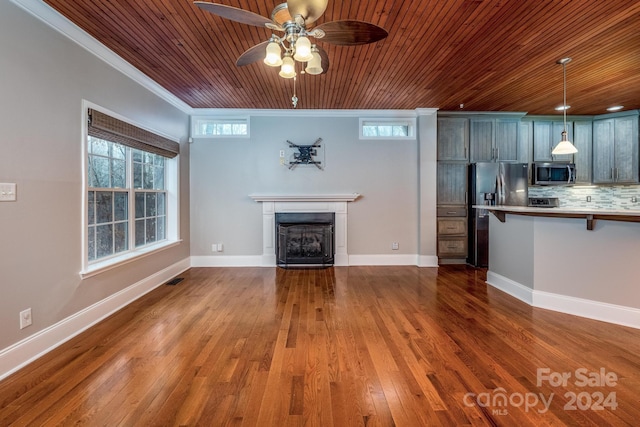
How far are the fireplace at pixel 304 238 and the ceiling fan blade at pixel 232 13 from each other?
334cm

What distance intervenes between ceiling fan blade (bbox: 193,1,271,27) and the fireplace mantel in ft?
10.3

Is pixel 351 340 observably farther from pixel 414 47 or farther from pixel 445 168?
pixel 445 168

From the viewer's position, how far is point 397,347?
7.63 ft

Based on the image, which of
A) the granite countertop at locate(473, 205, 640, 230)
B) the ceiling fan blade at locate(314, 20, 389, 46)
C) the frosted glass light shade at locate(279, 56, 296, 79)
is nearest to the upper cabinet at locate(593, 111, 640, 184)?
the granite countertop at locate(473, 205, 640, 230)

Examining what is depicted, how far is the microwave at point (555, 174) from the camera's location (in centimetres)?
514

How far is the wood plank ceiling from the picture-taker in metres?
2.31

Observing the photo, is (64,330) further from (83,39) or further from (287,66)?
(287,66)

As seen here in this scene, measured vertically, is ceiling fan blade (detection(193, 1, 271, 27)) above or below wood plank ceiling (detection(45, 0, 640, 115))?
below

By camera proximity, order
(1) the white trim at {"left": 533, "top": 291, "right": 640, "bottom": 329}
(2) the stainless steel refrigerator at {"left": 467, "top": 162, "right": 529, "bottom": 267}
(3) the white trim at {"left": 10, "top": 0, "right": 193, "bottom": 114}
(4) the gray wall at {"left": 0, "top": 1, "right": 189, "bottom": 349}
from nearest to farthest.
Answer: (4) the gray wall at {"left": 0, "top": 1, "right": 189, "bottom": 349}
(3) the white trim at {"left": 10, "top": 0, "right": 193, "bottom": 114}
(1) the white trim at {"left": 533, "top": 291, "right": 640, "bottom": 329}
(2) the stainless steel refrigerator at {"left": 467, "top": 162, "right": 529, "bottom": 267}

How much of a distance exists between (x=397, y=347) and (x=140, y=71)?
399 cm

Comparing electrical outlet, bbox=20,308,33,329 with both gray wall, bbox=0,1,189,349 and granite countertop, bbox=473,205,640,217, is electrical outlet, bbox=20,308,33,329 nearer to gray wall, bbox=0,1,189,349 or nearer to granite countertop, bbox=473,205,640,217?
gray wall, bbox=0,1,189,349

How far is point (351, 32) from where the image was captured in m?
1.95

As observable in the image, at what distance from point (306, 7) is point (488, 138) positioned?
4.65 metres

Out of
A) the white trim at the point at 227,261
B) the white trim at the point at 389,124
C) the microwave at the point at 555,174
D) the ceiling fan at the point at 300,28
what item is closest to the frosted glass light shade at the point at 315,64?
the ceiling fan at the point at 300,28
